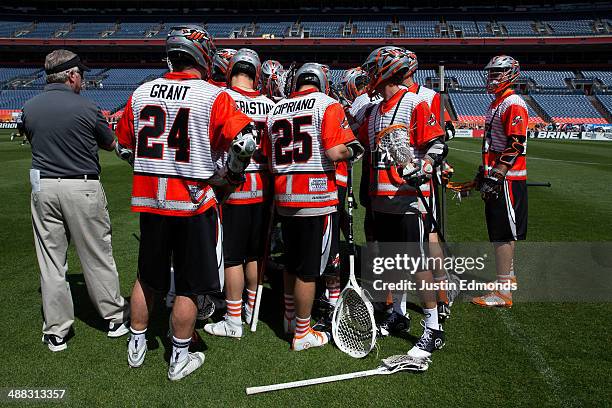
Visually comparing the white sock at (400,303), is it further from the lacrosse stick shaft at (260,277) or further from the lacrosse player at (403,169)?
the lacrosse stick shaft at (260,277)

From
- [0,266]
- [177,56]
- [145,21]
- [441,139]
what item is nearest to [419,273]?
[441,139]

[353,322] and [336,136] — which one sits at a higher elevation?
[336,136]

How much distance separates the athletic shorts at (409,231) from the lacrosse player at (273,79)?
7.08 ft

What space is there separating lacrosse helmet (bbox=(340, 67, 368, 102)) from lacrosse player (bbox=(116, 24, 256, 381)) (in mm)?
2620

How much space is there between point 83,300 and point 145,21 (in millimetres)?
54440

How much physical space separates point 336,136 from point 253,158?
40.8 inches

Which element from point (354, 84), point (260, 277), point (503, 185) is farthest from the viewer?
point (354, 84)

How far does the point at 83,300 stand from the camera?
5266 millimetres

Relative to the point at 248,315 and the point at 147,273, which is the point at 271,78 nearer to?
the point at 248,315

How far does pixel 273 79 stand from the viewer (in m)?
5.55

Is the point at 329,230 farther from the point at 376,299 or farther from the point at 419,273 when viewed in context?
the point at 376,299

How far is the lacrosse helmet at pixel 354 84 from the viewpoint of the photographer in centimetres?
587

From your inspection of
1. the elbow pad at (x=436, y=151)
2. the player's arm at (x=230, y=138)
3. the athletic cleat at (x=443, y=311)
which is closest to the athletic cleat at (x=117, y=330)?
the player's arm at (x=230, y=138)

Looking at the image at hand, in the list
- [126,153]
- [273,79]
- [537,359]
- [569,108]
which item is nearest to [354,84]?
[273,79]
